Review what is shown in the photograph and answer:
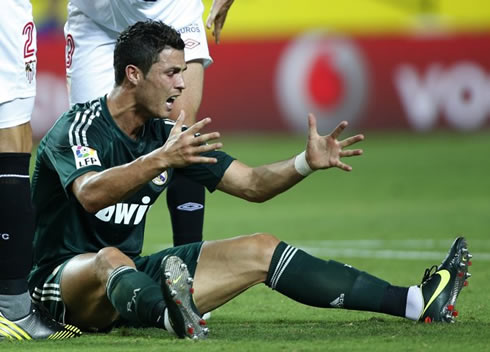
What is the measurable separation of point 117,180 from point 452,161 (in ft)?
32.4

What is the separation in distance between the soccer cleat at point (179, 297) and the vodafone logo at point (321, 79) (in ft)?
39.4

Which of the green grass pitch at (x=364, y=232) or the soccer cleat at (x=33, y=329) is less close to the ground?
the soccer cleat at (x=33, y=329)

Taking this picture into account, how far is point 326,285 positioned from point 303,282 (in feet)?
0.32

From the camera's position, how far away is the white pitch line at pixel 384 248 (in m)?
7.32

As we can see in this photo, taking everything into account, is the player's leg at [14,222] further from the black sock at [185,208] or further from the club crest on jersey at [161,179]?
the black sock at [185,208]

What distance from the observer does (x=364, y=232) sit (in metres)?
8.59

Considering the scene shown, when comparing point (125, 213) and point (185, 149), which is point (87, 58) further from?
point (185, 149)

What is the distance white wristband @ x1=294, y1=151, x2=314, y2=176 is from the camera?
4648 mm

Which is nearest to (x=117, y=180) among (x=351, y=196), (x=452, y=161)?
(x=351, y=196)

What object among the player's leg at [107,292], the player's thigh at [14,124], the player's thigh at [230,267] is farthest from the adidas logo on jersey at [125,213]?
the player's thigh at [14,124]

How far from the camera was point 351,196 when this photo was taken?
1098cm

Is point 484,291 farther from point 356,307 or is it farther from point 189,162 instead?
point 189,162

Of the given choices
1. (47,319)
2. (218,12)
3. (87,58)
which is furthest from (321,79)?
(47,319)

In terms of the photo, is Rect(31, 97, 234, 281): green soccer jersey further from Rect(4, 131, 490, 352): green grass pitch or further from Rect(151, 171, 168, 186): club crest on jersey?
Rect(4, 131, 490, 352): green grass pitch
